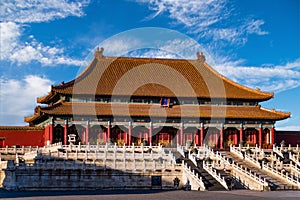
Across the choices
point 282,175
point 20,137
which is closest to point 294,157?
point 282,175

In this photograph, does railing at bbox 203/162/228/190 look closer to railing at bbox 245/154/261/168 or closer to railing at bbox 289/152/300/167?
railing at bbox 245/154/261/168

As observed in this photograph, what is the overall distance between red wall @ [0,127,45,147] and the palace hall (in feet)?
4.09

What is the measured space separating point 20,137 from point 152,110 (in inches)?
559

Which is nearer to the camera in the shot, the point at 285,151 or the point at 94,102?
the point at 285,151

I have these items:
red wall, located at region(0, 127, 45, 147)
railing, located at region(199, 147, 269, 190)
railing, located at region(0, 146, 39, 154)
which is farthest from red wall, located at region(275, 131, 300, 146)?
railing, located at region(0, 146, 39, 154)

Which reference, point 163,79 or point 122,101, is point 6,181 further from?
point 163,79

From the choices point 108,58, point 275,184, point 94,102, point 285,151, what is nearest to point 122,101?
point 94,102

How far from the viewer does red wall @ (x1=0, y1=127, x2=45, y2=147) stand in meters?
54.3

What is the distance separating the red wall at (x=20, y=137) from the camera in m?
54.3

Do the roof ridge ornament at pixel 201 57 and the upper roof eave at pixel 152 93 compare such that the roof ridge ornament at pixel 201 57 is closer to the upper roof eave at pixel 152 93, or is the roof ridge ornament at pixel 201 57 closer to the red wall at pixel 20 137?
the upper roof eave at pixel 152 93

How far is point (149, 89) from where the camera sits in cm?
5988

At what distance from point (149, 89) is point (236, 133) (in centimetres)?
1093

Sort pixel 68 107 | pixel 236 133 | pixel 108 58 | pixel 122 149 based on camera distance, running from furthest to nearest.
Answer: pixel 108 58
pixel 236 133
pixel 68 107
pixel 122 149

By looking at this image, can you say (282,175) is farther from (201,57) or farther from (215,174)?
(201,57)
